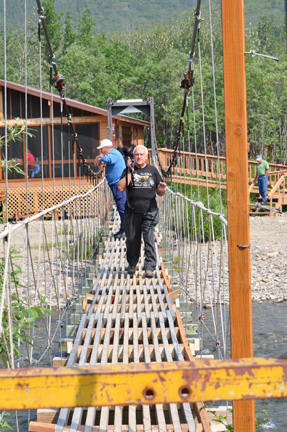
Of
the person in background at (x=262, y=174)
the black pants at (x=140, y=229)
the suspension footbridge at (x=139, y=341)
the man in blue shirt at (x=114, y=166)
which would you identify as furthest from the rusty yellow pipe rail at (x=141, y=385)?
the person in background at (x=262, y=174)

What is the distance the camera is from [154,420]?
3510 mm

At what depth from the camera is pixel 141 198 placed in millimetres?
5559

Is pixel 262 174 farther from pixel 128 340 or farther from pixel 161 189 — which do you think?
pixel 128 340

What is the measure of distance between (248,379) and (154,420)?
2.33 metres

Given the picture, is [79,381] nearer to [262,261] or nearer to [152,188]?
[152,188]

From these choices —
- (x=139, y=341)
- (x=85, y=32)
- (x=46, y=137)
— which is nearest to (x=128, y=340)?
(x=139, y=341)

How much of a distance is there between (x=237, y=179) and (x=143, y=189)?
2908mm

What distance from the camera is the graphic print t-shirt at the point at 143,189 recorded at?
Result: 548cm

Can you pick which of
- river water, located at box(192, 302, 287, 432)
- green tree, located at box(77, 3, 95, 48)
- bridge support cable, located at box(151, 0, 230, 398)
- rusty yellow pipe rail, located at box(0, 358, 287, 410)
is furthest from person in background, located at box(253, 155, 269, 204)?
green tree, located at box(77, 3, 95, 48)

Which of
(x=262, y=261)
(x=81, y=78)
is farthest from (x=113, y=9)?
(x=262, y=261)

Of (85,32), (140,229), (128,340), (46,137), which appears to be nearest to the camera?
(128,340)

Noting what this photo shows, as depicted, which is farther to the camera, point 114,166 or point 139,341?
point 114,166

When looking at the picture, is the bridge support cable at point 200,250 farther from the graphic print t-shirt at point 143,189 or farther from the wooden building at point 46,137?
the wooden building at point 46,137

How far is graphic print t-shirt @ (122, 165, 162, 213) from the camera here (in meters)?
5.48
